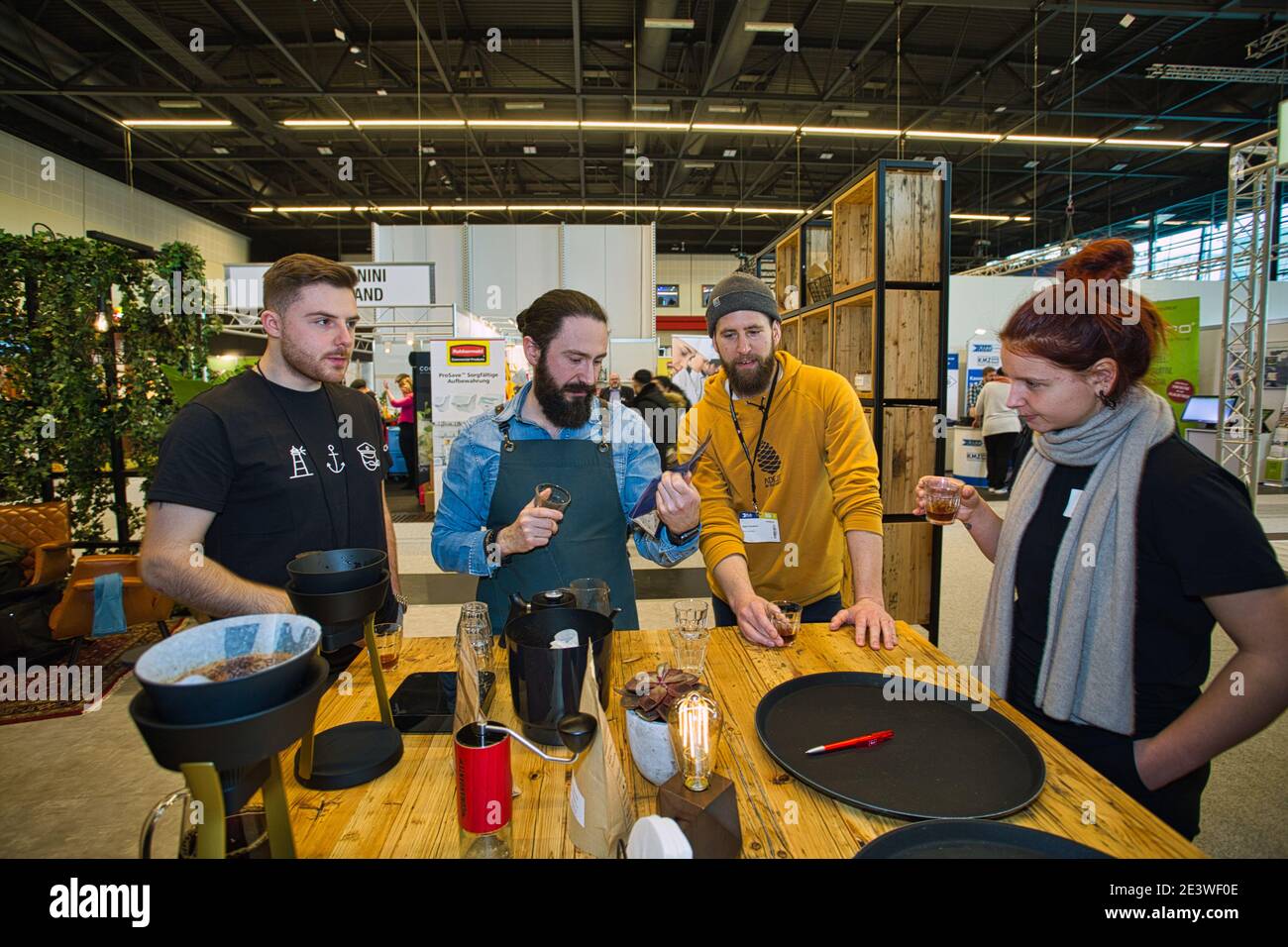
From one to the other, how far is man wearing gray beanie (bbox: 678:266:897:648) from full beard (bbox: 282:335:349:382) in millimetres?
1333

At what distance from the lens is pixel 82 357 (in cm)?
461

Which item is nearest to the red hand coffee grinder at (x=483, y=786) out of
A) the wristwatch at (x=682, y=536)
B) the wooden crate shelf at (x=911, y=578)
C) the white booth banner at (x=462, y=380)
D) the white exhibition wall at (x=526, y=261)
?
the wristwatch at (x=682, y=536)

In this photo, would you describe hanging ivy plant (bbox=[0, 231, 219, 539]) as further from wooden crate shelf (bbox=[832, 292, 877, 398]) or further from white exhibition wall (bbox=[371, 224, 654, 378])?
white exhibition wall (bbox=[371, 224, 654, 378])

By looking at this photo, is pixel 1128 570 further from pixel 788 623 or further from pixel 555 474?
pixel 555 474

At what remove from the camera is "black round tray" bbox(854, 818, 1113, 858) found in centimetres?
84

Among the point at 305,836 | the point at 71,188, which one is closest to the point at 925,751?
the point at 305,836

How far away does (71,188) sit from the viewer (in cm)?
1206

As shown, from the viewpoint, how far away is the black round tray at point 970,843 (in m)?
0.84

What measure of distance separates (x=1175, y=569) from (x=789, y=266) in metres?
5.43

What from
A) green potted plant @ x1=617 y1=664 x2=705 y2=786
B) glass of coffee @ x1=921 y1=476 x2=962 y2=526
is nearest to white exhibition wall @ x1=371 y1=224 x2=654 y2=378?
glass of coffee @ x1=921 y1=476 x2=962 y2=526

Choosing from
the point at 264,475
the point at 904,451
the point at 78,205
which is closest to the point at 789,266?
the point at 904,451
